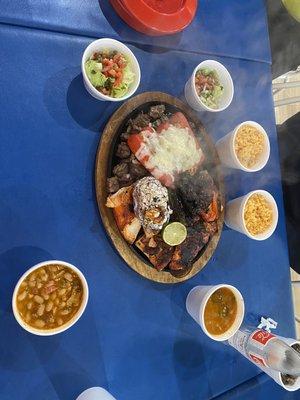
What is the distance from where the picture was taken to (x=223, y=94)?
2246mm

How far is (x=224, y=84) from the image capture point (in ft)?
7.35

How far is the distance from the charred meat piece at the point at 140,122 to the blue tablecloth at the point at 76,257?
0.48 feet

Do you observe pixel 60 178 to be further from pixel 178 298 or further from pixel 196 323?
pixel 196 323

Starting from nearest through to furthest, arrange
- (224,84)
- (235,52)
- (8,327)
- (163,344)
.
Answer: (8,327), (163,344), (224,84), (235,52)

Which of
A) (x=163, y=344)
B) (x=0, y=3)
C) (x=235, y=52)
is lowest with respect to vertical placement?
(x=163, y=344)

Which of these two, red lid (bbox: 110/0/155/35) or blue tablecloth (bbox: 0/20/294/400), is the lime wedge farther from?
red lid (bbox: 110/0/155/35)

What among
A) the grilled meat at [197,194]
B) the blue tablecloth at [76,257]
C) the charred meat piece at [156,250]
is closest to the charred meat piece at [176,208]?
the grilled meat at [197,194]

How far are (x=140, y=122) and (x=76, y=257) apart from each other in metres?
0.70

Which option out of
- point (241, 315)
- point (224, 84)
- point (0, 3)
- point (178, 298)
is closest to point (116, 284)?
point (178, 298)

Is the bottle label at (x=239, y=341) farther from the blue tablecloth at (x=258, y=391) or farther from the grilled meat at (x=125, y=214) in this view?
the grilled meat at (x=125, y=214)

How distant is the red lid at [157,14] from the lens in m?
2.07

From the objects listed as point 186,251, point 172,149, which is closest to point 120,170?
point 172,149

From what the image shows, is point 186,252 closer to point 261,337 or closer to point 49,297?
point 261,337

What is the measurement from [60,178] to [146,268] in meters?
0.58
